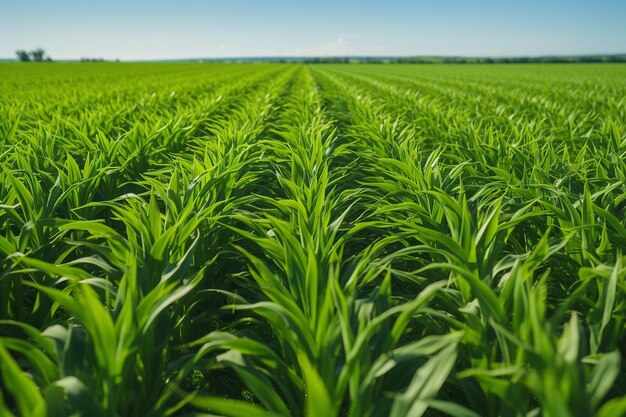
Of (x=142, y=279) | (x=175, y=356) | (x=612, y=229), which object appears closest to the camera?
(x=142, y=279)

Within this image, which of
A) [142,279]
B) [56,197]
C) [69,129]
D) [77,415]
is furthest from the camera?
[69,129]

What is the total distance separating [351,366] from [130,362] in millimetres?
585

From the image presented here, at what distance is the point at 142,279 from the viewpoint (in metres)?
1.59

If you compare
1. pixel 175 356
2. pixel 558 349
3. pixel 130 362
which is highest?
pixel 558 349

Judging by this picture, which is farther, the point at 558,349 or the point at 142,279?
the point at 142,279

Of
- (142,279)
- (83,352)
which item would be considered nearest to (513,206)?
(142,279)

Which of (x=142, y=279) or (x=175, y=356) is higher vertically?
(x=142, y=279)

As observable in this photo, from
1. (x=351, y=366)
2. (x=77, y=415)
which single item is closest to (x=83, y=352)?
(x=77, y=415)

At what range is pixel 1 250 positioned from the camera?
1.91 m

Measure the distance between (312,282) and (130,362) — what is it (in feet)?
1.86

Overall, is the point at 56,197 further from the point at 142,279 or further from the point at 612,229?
the point at 612,229

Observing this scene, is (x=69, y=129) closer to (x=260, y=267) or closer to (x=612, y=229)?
(x=260, y=267)

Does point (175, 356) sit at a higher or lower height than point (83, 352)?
lower

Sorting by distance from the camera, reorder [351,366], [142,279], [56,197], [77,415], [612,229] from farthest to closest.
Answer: [56,197]
[612,229]
[142,279]
[351,366]
[77,415]
